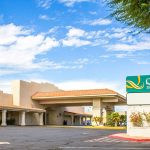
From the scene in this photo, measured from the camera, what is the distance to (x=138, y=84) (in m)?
27.8

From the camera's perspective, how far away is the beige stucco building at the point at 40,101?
6744 cm

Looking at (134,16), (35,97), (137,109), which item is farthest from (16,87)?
(134,16)

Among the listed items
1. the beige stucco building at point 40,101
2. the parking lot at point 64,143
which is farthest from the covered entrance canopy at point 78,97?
the parking lot at point 64,143

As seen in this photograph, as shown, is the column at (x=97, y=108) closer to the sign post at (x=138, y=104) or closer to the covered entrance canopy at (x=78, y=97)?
the covered entrance canopy at (x=78, y=97)

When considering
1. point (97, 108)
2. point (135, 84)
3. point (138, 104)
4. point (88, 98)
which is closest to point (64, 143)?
point (135, 84)

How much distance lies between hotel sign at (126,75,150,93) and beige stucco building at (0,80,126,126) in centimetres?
3721

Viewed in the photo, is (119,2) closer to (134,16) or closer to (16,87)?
(134,16)

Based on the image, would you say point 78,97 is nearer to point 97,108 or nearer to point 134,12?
point 97,108

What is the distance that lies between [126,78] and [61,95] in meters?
44.0

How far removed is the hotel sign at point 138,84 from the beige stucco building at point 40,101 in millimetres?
37207

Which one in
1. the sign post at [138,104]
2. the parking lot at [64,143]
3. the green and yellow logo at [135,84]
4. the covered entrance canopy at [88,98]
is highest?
the covered entrance canopy at [88,98]

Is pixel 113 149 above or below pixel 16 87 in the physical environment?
below

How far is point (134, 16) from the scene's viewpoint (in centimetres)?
1059

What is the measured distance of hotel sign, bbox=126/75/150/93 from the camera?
27.5 metres
